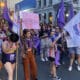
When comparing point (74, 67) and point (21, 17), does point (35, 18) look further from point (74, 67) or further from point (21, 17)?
point (74, 67)

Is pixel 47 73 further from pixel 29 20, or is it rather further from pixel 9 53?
pixel 9 53

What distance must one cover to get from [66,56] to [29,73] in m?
6.60

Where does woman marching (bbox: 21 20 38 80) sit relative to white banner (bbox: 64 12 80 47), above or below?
below

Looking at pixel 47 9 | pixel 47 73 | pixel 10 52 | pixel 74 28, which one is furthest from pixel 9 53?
pixel 47 9

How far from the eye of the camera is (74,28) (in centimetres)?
1141

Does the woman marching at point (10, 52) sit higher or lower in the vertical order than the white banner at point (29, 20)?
lower

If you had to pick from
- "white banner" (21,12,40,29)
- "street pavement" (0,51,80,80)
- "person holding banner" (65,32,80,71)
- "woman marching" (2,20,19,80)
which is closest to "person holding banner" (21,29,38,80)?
"white banner" (21,12,40,29)

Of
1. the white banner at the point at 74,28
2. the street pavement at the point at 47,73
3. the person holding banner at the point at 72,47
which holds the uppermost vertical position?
the white banner at the point at 74,28

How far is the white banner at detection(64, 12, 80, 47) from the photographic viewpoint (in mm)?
11188

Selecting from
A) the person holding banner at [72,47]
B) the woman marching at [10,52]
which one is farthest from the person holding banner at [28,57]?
the person holding banner at [72,47]

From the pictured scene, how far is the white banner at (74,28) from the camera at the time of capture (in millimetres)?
11188

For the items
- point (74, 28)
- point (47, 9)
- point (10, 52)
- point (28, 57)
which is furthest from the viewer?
point (47, 9)

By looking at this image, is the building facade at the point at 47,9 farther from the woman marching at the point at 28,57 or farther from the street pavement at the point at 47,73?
the woman marching at the point at 28,57

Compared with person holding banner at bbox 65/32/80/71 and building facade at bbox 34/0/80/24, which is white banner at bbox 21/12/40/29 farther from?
building facade at bbox 34/0/80/24
